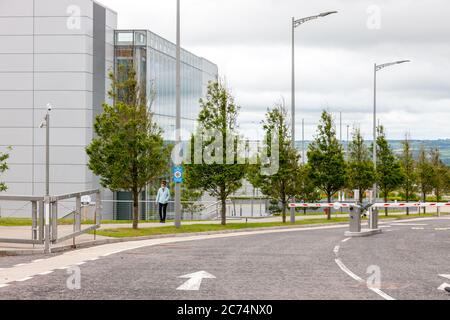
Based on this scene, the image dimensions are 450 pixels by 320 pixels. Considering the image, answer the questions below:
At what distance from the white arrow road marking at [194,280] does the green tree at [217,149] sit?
19665mm

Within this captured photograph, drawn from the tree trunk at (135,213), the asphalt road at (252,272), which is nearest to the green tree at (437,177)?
the tree trunk at (135,213)

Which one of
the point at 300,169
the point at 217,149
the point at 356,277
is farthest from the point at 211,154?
the point at 356,277

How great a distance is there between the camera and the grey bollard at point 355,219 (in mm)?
28953

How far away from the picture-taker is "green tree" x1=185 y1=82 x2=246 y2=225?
34.4 metres

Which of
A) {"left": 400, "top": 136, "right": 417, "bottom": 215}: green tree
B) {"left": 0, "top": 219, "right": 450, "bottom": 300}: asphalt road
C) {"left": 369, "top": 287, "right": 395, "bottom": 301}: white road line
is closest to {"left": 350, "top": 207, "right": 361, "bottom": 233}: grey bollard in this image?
{"left": 0, "top": 219, "right": 450, "bottom": 300}: asphalt road

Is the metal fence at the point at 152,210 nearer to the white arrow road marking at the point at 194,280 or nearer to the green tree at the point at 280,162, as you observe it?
the green tree at the point at 280,162

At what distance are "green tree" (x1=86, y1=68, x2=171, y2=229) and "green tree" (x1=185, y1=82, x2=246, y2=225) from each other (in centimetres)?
451

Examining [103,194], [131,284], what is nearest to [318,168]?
[103,194]

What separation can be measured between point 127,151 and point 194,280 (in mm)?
15845

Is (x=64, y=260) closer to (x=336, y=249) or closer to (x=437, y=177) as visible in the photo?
(x=336, y=249)

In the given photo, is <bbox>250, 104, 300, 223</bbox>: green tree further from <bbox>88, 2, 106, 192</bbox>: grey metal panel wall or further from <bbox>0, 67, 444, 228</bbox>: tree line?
<bbox>88, 2, 106, 192</bbox>: grey metal panel wall

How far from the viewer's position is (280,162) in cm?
4131

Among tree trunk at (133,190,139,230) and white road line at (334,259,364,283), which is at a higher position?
tree trunk at (133,190,139,230)

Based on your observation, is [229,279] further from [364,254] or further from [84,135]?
[84,135]
